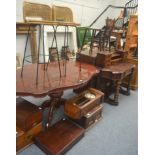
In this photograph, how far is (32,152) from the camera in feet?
5.72

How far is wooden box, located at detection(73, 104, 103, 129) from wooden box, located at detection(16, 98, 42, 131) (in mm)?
536

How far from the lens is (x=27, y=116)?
172 centimetres

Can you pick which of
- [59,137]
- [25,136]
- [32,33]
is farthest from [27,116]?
[32,33]

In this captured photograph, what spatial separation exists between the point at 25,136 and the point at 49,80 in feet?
2.04

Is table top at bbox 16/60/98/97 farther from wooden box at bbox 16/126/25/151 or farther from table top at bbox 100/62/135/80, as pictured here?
wooden box at bbox 16/126/25/151

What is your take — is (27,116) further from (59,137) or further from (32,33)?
(32,33)

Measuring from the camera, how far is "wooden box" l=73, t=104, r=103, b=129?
2.08m

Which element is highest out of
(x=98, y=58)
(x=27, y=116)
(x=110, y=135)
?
(x=98, y=58)

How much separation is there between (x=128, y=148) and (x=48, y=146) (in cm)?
89

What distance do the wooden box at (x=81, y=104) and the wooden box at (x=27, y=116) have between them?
0.38 meters
